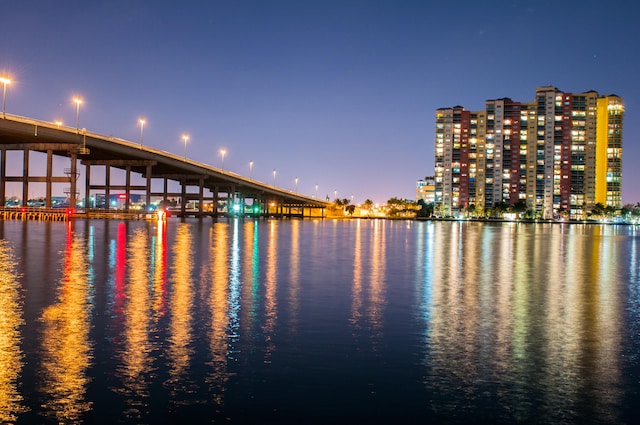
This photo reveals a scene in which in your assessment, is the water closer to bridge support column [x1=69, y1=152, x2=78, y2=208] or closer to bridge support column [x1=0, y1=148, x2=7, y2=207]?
bridge support column [x1=69, y1=152, x2=78, y2=208]

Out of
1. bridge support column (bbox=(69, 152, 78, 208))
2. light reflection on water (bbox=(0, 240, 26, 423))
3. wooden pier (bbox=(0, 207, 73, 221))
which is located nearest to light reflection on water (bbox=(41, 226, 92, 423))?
light reflection on water (bbox=(0, 240, 26, 423))

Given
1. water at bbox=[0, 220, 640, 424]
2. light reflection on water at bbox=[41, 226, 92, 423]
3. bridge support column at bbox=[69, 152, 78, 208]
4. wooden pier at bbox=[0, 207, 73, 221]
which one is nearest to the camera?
light reflection on water at bbox=[41, 226, 92, 423]

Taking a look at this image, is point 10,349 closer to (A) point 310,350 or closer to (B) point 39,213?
(A) point 310,350

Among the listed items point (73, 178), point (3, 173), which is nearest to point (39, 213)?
point (73, 178)

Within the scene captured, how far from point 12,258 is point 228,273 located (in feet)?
39.5

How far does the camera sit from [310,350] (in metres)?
12.6

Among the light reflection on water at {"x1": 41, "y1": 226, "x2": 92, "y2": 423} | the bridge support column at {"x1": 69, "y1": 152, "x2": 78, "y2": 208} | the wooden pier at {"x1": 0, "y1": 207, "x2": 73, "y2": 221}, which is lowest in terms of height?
the light reflection on water at {"x1": 41, "y1": 226, "x2": 92, "y2": 423}

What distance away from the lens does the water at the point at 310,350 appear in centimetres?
916

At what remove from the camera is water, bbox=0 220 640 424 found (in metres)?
9.16

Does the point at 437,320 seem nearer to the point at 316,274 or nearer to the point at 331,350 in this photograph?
the point at 331,350

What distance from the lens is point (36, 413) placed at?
8.70 m

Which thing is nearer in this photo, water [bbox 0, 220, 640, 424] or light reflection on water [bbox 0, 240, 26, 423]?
light reflection on water [bbox 0, 240, 26, 423]

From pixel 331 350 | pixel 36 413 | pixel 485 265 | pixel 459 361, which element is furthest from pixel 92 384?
pixel 485 265

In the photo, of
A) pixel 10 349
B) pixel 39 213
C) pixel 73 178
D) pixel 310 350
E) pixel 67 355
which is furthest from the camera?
pixel 73 178
